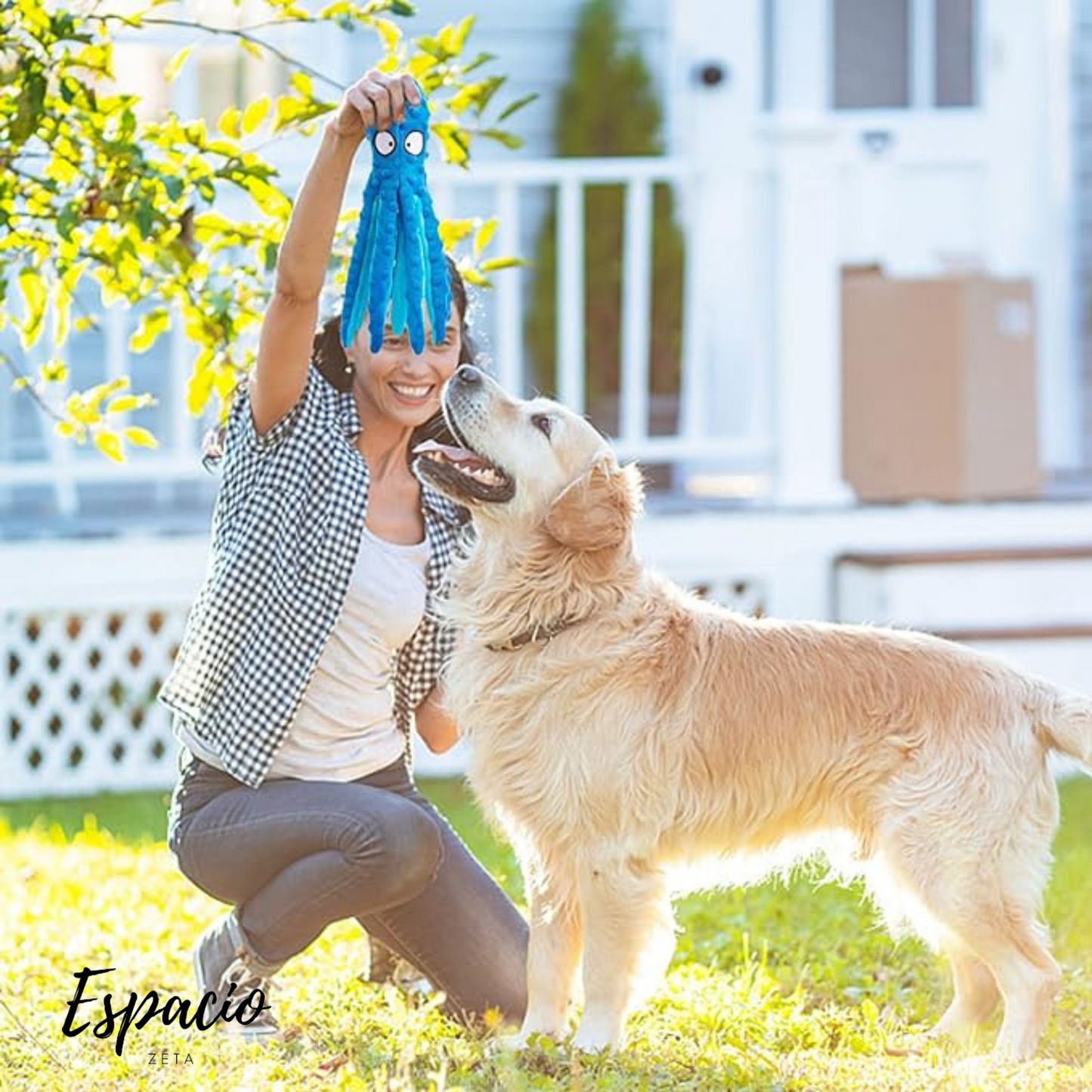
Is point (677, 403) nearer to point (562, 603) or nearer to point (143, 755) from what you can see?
point (143, 755)

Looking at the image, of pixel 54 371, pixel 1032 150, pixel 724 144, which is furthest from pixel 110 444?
pixel 1032 150

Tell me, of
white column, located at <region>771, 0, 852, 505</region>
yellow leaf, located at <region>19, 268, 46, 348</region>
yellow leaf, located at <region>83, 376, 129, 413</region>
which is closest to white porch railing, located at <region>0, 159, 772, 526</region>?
white column, located at <region>771, 0, 852, 505</region>

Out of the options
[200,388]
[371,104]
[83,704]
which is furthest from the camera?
[83,704]

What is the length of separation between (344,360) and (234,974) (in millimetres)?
1253

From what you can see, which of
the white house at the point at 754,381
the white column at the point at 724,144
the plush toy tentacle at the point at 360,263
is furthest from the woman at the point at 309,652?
the white column at the point at 724,144

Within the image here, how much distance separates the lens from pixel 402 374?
4172 mm

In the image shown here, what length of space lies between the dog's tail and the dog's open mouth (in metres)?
1.11

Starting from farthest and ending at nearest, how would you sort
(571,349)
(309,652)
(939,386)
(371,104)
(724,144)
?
(724,144), (571,349), (939,386), (309,652), (371,104)

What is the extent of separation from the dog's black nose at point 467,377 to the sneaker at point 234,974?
44.9 inches

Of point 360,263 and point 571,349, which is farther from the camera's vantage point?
point 571,349

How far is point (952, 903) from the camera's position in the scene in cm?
396

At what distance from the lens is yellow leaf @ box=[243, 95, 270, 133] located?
4160mm

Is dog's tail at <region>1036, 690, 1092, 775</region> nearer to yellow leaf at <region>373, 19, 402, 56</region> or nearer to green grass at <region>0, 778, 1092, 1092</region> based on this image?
green grass at <region>0, 778, 1092, 1092</region>

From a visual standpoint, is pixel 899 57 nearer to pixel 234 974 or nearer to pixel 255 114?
pixel 255 114
